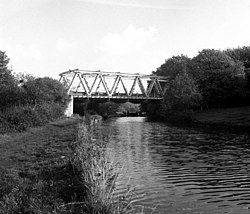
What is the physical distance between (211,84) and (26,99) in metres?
46.3

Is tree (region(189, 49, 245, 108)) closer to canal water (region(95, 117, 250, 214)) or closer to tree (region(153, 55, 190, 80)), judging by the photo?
tree (region(153, 55, 190, 80))

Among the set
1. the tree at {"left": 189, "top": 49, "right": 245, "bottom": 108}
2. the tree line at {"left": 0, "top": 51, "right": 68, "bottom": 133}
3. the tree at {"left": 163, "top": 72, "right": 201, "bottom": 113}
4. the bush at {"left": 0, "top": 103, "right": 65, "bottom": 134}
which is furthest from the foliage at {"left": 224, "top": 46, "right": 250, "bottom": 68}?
the bush at {"left": 0, "top": 103, "right": 65, "bottom": 134}

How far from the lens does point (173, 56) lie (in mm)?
115938

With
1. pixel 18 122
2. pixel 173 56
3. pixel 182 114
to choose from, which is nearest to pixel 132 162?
pixel 18 122

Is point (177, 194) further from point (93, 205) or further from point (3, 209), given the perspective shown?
point (3, 209)

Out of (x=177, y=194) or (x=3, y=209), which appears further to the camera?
(x=177, y=194)

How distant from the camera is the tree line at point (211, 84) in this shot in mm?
72938

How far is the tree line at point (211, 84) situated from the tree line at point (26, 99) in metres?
27.9

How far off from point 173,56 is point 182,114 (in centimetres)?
4808

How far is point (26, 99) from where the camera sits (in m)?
57.7

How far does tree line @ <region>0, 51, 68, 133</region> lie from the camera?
4185 cm

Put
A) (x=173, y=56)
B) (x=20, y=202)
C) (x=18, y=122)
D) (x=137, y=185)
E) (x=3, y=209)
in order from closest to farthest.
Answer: (x=3, y=209)
(x=20, y=202)
(x=137, y=185)
(x=18, y=122)
(x=173, y=56)

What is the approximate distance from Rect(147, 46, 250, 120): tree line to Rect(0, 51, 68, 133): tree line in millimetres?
27946

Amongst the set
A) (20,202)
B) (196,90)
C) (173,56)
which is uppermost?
(173,56)
